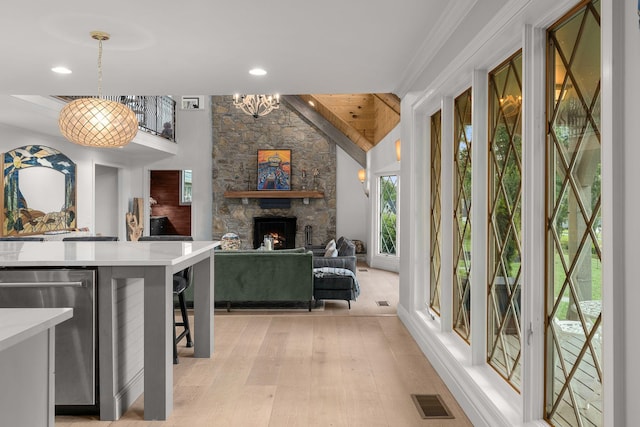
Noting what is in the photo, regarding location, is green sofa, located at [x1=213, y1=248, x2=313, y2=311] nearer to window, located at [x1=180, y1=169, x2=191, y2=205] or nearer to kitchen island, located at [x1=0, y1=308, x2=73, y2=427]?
kitchen island, located at [x1=0, y1=308, x2=73, y2=427]

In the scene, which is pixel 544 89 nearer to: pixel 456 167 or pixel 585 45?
pixel 585 45

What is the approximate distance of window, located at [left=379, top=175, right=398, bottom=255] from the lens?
9.30m

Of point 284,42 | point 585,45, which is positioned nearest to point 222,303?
point 284,42

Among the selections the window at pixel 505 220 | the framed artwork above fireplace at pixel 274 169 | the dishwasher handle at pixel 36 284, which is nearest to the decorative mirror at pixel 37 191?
the framed artwork above fireplace at pixel 274 169

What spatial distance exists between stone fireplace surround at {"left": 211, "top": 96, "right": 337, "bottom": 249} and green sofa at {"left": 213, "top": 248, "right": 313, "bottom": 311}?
18.4 feet

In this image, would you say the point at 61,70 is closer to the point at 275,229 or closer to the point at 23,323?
the point at 23,323

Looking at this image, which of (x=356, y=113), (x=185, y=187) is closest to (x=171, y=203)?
(x=185, y=187)

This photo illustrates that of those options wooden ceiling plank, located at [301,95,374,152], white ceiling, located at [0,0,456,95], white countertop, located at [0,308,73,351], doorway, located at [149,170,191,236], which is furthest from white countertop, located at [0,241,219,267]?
doorway, located at [149,170,191,236]

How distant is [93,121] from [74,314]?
1466mm

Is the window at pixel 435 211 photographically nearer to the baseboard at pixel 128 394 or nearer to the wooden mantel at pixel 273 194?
the baseboard at pixel 128 394

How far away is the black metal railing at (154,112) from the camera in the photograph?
30.1 feet

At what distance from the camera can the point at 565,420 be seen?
1.94 meters

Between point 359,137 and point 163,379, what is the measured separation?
7.72m

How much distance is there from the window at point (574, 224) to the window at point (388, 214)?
7.21m
